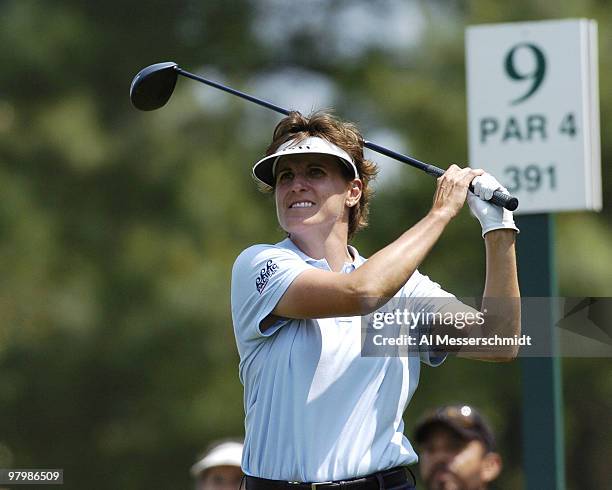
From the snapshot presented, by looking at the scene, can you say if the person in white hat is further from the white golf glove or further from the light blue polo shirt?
the white golf glove

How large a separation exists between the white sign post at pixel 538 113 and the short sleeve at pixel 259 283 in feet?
6.38

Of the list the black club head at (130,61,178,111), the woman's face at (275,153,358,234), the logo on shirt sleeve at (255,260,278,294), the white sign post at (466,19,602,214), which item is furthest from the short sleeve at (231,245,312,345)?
the white sign post at (466,19,602,214)

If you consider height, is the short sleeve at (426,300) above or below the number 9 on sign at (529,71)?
below

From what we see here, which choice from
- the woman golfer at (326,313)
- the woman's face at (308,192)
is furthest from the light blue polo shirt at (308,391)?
the woman's face at (308,192)

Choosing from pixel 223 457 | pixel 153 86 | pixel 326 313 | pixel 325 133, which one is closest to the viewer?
pixel 326 313

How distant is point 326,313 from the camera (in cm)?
402

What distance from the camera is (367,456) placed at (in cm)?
408

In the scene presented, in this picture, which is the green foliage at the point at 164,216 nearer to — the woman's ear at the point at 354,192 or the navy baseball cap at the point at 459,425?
the navy baseball cap at the point at 459,425

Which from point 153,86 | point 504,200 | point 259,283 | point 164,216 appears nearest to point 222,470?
point 153,86

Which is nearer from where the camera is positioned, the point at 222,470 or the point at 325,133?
the point at 325,133

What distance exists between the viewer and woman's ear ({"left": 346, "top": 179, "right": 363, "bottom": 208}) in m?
4.48

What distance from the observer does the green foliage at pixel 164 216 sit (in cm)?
1144

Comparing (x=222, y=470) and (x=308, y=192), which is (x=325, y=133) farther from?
(x=222, y=470)

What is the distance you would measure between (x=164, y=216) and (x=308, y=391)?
27.9 feet
